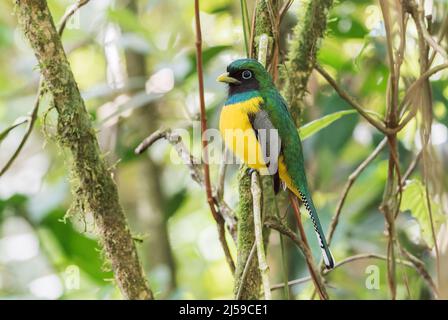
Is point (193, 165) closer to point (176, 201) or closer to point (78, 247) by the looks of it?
point (78, 247)

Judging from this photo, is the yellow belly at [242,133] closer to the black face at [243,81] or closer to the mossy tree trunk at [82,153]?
the black face at [243,81]

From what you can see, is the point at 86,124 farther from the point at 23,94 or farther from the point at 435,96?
the point at 23,94

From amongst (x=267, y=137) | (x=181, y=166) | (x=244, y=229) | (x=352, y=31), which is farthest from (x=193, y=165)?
(x=181, y=166)

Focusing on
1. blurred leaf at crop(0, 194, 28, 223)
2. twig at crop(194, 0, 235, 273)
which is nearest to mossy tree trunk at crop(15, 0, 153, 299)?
twig at crop(194, 0, 235, 273)

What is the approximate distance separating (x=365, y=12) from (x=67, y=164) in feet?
8.64

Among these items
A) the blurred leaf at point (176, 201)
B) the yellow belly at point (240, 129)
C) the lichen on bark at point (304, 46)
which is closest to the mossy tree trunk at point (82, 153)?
the yellow belly at point (240, 129)

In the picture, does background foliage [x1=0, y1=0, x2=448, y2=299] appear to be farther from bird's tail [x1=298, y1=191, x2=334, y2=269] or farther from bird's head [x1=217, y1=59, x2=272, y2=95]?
bird's head [x1=217, y1=59, x2=272, y2=95]

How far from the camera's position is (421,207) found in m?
2.74

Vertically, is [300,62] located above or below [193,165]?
above

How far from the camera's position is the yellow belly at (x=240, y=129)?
2391 millimetres

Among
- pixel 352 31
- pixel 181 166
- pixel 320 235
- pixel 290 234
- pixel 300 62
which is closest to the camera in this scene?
pixel 290 234

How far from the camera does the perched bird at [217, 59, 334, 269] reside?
236cm

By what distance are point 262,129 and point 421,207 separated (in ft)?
2.40
